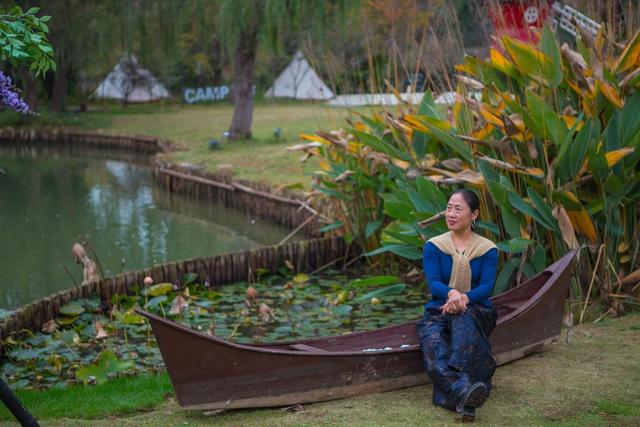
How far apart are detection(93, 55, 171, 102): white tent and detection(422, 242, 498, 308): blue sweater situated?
28.8m

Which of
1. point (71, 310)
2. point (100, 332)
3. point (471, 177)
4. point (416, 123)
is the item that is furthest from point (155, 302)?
point (471, 177)

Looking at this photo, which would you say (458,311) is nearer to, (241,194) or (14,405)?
(14,405)

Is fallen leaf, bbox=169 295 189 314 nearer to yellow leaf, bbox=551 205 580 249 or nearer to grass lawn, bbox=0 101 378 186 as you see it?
yellow leaf, bbox=551 205 580 249

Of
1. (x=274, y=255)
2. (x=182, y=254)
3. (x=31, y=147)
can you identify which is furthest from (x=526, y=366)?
(x=31, y=147)

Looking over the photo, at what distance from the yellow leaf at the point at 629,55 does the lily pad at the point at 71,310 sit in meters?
4.29

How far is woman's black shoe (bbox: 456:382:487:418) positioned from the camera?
4262 mm

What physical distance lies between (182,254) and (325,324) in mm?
4117

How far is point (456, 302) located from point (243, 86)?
50.7 feet

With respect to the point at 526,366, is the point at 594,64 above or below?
above

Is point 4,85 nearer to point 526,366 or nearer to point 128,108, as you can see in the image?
point 526,366

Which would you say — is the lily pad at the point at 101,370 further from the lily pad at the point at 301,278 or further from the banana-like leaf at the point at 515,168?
the lily pad at the point at 301,278

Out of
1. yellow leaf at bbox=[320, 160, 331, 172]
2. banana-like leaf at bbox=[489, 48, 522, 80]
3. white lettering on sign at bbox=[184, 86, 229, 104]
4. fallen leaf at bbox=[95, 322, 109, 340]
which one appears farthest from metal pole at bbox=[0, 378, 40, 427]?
white lettering on sign at bbox=[184, 86, 229, 104]

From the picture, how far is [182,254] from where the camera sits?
1109 centimetres

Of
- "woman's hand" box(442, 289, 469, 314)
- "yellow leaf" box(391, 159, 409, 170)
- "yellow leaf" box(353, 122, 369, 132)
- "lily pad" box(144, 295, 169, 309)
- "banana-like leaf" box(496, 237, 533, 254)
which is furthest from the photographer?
"yellow leaf" box(353, 122, 369, 132)
